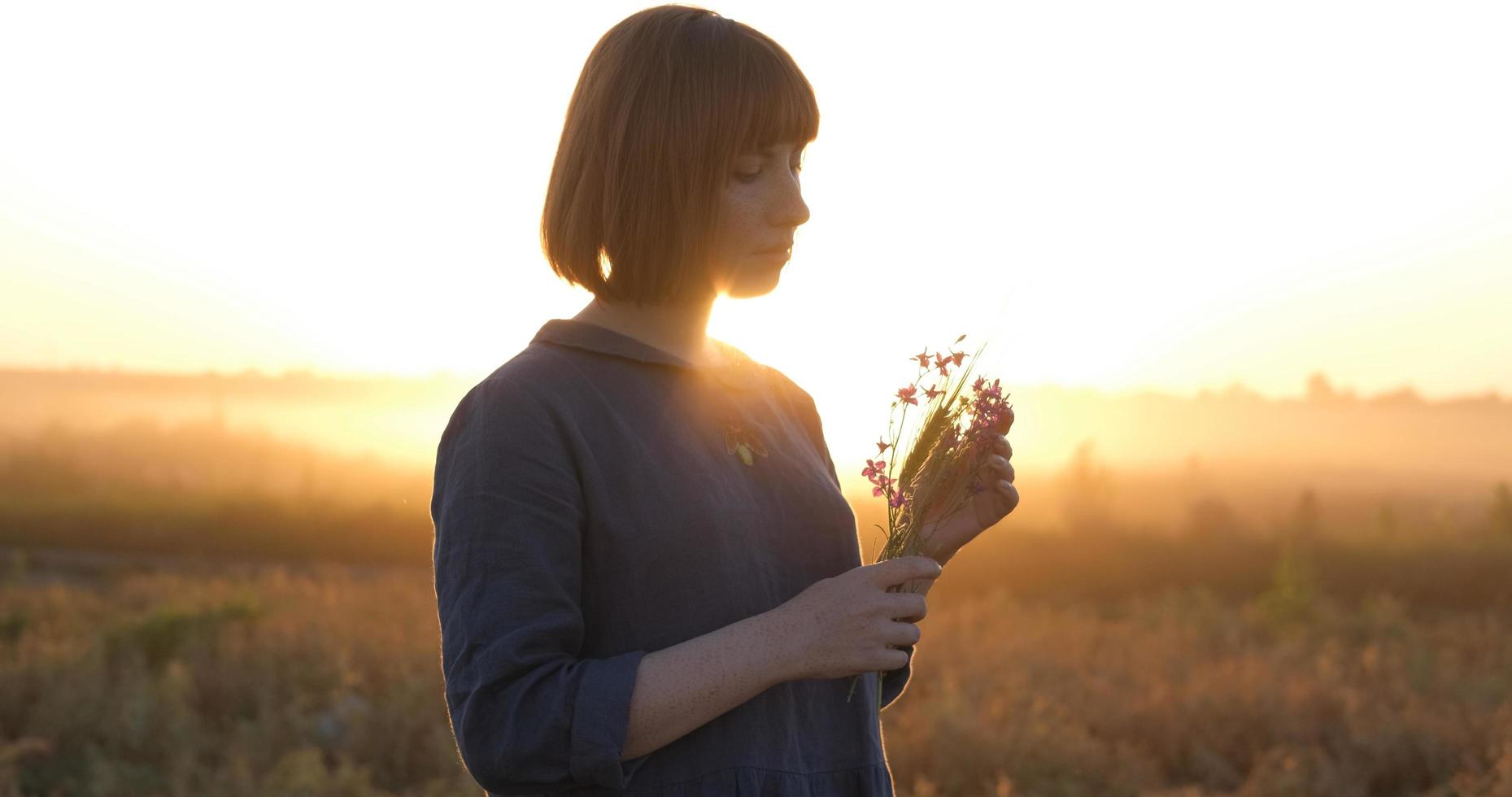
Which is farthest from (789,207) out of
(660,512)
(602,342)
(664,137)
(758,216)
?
(660,512)

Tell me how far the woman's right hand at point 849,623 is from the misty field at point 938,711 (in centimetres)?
477

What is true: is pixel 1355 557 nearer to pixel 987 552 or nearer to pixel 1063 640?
pixel 987 552

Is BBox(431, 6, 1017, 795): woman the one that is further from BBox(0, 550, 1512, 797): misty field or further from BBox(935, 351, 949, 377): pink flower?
BBox(0, 550, 1512, 797): misty field

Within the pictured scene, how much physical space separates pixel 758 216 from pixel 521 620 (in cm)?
54

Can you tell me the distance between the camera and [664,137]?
4.67 ft

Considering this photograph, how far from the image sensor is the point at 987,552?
1720 centimetres

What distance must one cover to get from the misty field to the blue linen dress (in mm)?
4621

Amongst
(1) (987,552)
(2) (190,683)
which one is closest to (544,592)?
(2) (190,683)

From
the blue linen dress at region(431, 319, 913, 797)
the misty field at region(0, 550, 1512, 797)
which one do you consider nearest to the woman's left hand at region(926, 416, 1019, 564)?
the blue linen dress at region(431, 319, 913, 797)

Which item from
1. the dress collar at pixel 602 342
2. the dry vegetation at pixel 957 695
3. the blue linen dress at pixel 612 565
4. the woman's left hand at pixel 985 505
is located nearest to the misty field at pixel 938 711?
the dry vegetation at pixel 957 695

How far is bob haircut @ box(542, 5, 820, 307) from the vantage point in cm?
143

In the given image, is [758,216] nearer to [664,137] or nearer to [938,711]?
[664,137]

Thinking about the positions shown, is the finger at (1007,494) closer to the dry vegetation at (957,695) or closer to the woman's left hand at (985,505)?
the woman's left hand at (985,505)

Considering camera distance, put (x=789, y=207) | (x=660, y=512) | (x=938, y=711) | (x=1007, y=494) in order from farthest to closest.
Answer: (x=938, y=711) → (x=1007, y=494) → (x=789, y=207) → (x=660, y=512)
